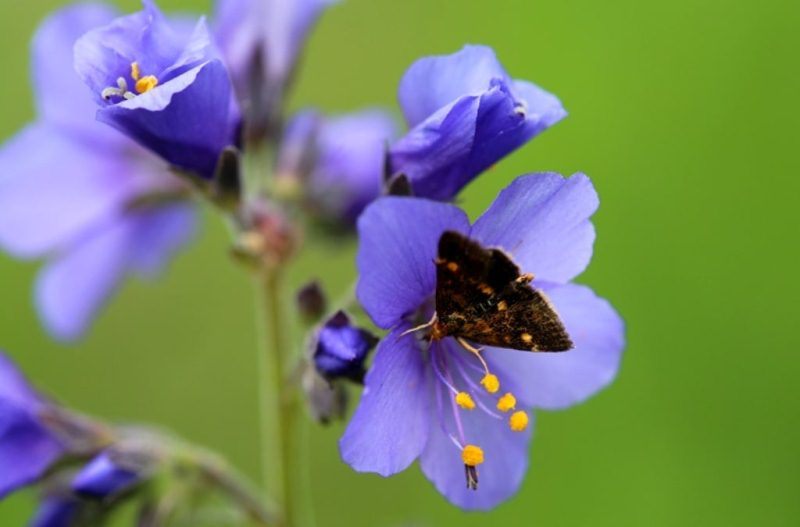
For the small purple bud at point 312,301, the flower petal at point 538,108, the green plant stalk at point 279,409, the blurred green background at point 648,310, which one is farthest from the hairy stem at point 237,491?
the blurred green background at point 648,310

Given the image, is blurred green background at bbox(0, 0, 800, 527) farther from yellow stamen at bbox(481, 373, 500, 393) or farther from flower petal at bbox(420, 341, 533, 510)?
yellow stamen at bbox(481, 373, 500, 393)

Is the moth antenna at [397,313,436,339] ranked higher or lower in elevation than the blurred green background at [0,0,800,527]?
higher

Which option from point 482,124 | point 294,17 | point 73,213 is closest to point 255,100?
point 294,17

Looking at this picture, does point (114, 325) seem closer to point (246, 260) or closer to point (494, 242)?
point (246, 260)

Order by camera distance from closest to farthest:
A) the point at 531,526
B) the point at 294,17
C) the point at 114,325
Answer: the point at 294,17 < the point at 531,526 < the point at 114,325

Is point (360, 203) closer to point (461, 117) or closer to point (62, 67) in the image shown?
point (62, 67)

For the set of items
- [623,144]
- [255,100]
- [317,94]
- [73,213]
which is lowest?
[317,94]

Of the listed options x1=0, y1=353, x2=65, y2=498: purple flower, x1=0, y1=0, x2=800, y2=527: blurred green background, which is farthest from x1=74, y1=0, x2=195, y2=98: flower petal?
x1=0, y1=0, x2=800, y2=527: blurred green background
